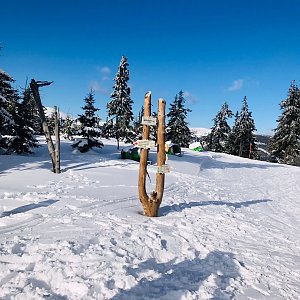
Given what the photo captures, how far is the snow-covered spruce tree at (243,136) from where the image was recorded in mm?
47487

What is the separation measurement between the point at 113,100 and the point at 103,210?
2631 cm

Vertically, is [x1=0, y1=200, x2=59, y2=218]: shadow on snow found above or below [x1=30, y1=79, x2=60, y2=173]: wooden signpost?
below

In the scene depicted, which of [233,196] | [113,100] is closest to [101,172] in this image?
[233,196]

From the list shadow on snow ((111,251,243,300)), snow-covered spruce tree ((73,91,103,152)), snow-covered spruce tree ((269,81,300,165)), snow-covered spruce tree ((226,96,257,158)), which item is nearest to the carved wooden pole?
shadow on snow ((111,251,243,300))

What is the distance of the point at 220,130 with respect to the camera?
51.9 m

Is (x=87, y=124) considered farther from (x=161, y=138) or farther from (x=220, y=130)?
(x=220, y=130)

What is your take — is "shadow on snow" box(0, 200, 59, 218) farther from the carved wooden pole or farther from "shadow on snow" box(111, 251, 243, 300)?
"shadow on snow" box(111, 251, 243, 300)

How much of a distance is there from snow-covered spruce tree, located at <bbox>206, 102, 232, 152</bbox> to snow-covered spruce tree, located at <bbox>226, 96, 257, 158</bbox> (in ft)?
3.39

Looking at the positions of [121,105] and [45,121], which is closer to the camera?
[45,121]

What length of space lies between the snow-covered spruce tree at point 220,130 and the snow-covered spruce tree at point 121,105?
77.4 ft

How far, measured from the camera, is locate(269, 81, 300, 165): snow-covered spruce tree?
35.8 m

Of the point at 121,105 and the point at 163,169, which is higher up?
the point at 121,105

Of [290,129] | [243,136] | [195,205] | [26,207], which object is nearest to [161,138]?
[195,205]

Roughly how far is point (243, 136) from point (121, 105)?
83.2ft
